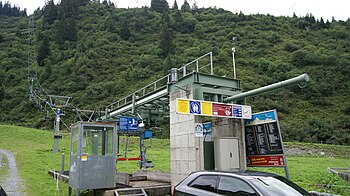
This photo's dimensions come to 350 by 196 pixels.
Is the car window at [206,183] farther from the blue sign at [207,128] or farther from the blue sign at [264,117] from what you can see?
the blue sign at [207,128]

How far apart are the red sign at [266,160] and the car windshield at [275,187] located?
400 cm

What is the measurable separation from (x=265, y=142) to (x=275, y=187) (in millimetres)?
5101

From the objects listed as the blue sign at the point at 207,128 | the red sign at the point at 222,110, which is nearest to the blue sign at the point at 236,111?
the red sign at the point at 222,110

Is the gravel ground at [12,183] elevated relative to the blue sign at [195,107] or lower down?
lower down

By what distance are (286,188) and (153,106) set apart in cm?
1209

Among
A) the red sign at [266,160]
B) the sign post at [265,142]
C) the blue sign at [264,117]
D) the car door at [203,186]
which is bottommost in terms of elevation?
the car door at [203,186]

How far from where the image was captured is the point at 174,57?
82.9m

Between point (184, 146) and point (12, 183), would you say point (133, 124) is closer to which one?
point (184, 146)

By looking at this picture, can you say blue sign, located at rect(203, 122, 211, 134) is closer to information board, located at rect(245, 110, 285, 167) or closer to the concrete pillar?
the concrete pillar

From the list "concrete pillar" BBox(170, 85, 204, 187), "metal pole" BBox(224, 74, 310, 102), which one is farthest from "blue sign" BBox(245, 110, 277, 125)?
"concrete pillar" BBox(170, 85, 204, 187)

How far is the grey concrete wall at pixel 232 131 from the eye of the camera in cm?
1169

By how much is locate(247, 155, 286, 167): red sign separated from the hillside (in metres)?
38.2

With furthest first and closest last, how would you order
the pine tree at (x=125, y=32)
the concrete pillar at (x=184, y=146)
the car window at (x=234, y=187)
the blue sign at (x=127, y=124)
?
the pine tree at (x=125, y=32), the blue sign at (x=127, y=124), the concrete pillar at (x=184, y=146), the car window at (x=234, y=187)

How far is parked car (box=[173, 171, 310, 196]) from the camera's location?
5.81 m
